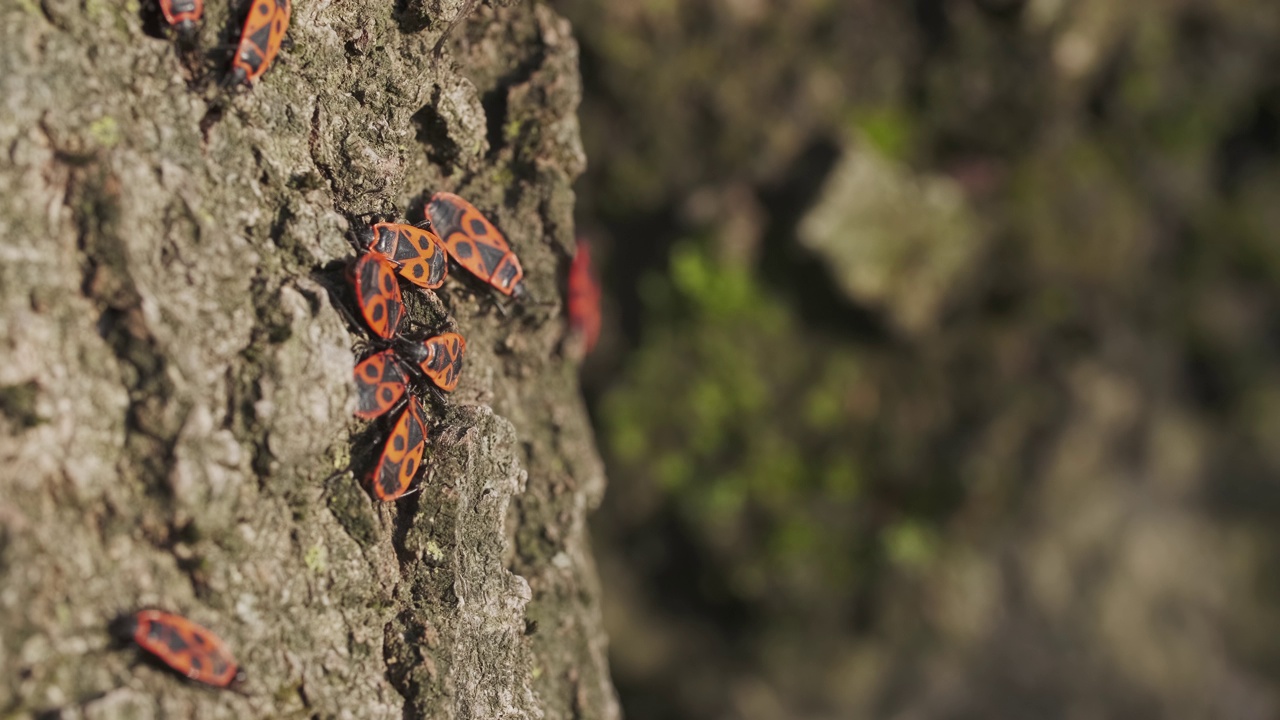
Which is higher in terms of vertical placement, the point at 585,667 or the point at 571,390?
the point at 571,390

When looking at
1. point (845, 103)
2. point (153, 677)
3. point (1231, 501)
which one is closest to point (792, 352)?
point (845, 103)

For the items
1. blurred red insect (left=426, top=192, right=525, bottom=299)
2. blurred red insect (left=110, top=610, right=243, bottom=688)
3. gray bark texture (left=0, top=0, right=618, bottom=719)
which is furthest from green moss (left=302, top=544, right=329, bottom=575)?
blurred red insect (left=426, top=192, right=525, bottom=299)

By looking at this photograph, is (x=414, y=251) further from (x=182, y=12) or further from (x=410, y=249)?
(x=182, y=12)

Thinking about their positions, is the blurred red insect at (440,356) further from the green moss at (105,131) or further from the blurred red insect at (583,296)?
the blurred red insect at (583,296)

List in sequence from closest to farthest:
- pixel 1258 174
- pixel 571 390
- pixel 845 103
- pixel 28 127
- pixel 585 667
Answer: pixel 28 127, pixel 585 667, pixel 571 390, pixel 845 103, pixel 1258 174

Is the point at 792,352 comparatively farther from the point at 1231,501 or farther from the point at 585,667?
the point at 1231,501

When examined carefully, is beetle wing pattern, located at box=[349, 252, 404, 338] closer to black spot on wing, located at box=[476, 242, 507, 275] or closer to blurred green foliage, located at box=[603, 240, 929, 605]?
black spot on wing, located at box=[476, 242, 507, 275]

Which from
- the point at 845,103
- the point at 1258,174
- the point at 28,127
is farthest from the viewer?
the point at 1258,174
